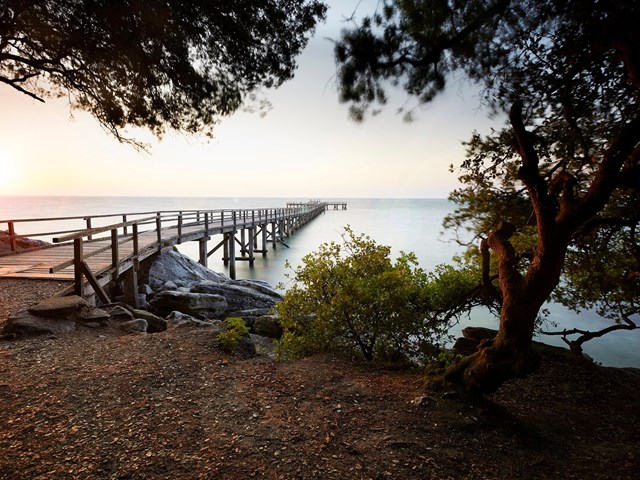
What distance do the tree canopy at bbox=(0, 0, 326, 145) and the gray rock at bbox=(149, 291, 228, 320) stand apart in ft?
23.9

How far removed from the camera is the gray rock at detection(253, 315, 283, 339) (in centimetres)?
1006

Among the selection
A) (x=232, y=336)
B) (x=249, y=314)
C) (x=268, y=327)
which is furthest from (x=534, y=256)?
(x=249, y=314)

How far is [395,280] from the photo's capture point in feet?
18.1

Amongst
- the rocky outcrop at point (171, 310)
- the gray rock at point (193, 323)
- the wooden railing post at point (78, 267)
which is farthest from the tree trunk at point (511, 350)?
the wooden railing post at point (78, 267)

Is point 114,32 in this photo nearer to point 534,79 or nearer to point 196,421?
point 196,421

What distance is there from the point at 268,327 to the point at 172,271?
6297 millimetres

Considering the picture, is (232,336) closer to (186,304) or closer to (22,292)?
(22,292)

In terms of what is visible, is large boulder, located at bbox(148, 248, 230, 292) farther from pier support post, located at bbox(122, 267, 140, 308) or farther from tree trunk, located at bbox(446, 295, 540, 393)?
tree trunk, located at bbox(446, 295, 540, 393)

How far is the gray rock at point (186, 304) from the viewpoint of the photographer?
1106cm

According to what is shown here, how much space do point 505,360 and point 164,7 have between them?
490 cm

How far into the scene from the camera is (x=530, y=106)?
15.2 feet

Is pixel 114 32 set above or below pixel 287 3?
below

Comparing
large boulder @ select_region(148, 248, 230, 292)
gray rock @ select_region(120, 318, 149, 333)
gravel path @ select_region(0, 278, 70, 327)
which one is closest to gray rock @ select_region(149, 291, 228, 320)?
large boulder @ select_region(148, 248, 230, 292)

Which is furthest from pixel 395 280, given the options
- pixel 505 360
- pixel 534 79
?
pixel 534 79
